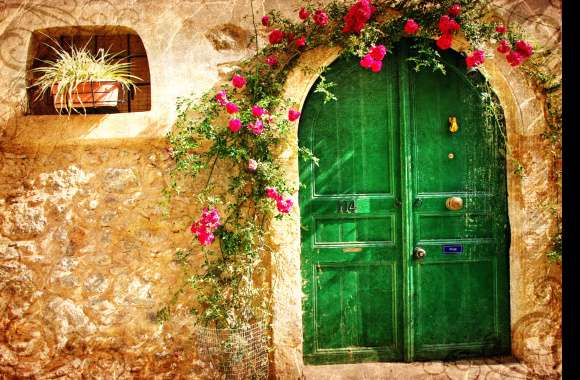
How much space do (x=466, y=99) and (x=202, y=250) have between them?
236 centimetres

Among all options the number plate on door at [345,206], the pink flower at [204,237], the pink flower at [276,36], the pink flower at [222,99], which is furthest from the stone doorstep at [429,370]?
the pink flower at [276,36]

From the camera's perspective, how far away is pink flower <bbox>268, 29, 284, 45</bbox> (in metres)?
3.04

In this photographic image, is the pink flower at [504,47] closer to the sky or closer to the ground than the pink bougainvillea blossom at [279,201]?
closer to the sky

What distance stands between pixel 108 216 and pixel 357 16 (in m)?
2.31

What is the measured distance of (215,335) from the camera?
2.94 meters

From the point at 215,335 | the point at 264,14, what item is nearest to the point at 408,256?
the point at 215,335

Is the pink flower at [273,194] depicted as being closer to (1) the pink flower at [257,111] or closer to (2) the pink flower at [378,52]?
(1) the pink flower at [257,111]

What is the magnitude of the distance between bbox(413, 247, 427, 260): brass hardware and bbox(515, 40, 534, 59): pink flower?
1.58 metres

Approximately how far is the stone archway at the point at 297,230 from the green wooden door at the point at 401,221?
0.13 meters

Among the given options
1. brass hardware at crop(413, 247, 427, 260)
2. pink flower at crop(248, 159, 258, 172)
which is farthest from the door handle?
pink flower at crop(248, 159, 258, 172)

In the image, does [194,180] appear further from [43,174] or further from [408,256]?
[408,256]

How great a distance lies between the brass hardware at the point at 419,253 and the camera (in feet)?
11.0

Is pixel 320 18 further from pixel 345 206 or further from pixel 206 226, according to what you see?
pixel 206 226

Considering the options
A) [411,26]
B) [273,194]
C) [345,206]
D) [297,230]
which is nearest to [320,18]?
[411,26]
